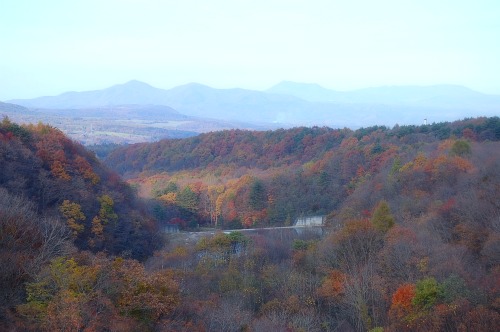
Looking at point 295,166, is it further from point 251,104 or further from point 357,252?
point 251,104

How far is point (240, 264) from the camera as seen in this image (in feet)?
49.3

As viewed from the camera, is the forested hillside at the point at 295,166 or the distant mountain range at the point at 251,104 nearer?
the forested hillside at the point at 295,166

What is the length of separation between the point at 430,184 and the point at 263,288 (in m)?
9.50

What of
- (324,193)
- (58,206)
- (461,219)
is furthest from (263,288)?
(324,193)

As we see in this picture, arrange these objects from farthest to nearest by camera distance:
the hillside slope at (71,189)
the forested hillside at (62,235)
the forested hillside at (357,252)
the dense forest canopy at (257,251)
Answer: the hillside slope at (71,189), the forested hillside at (357,252), the dense forest canopy at (257,251), the forested hillside at (62,235)

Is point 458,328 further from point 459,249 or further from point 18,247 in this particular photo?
point 18,247

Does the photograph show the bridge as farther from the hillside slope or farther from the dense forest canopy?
the hillside slope

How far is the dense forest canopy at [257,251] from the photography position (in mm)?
8758

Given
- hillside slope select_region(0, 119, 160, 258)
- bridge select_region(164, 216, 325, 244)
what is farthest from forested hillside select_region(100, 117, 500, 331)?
hillside slope select_region(0, 119, 160, 258)

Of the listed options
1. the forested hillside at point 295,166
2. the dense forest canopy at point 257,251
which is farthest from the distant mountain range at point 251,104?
the dense forest canopy at point 257,251

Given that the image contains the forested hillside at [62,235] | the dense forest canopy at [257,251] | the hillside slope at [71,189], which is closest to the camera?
the forested hillside at [62,235]

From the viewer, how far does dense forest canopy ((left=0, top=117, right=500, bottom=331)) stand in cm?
876

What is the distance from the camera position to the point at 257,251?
51.8 ft

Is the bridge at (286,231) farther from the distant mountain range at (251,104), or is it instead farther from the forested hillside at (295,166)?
the distant mountain range at (251,104)
